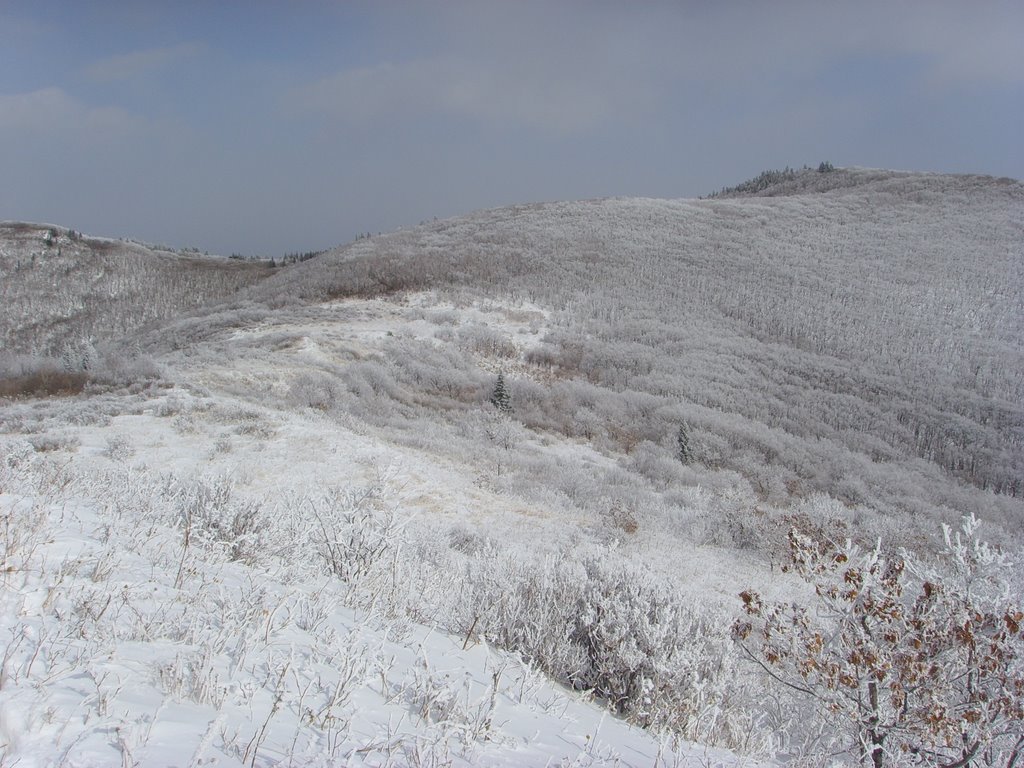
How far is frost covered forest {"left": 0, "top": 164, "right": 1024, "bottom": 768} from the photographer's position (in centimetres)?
234

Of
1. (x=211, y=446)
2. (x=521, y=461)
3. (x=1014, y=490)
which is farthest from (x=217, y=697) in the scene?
(x=1014, y=490)

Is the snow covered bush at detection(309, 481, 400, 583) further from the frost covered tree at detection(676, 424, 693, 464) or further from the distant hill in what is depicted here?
the distant hill

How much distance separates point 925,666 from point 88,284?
9381 cm

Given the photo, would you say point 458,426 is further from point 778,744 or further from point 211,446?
point 778,744

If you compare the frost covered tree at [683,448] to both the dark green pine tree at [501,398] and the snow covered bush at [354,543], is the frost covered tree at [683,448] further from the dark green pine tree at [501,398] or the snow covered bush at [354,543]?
the snow covered bush at [354,543]

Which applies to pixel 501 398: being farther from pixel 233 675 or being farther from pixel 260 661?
pixel 233 675

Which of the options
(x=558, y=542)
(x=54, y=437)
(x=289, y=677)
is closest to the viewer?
(x=289, y=677)

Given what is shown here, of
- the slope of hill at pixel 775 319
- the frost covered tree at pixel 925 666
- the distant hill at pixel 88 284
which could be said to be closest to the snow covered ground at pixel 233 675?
the frost covered tree at pixel 925 666

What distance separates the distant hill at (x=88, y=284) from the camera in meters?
67.4

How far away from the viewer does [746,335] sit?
106 feet

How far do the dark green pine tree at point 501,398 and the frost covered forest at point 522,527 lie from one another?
13 centimetres

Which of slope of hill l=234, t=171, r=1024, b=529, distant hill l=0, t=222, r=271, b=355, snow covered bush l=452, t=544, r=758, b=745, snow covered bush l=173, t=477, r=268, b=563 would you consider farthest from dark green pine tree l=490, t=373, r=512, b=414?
distant hill l=0, t=222, r=271, b=355

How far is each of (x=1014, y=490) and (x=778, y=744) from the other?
23.2 meters

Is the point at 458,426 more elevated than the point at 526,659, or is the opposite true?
the point at 526,659
